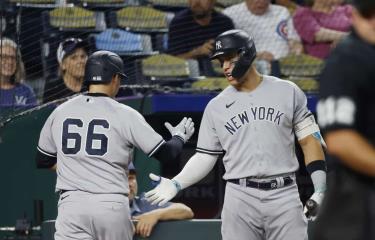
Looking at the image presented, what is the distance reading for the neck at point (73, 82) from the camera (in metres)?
8.93

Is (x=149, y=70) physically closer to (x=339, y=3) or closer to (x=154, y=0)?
(x=154, y=0)

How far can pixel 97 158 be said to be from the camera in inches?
254

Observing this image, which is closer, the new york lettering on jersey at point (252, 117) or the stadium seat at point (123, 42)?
the new york lettering on jersey at point (252, 117)

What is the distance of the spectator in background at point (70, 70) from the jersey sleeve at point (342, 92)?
545 centimetres

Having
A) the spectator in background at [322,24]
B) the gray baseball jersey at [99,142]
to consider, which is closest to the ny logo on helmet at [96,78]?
the gray baseball jersey at [99,142]

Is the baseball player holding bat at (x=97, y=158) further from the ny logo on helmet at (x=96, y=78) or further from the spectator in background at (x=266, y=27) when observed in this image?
the spectator in background at (x=266, y=27)

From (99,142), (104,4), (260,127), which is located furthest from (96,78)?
(104,4)

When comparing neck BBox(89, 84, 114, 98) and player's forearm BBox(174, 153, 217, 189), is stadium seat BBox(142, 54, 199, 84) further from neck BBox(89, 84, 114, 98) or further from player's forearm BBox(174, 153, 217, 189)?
player's forearm BBox(174, 153, 217, 189)

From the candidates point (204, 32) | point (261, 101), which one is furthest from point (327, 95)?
point (204, 32)

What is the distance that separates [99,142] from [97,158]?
9cm

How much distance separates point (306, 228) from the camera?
6.17 metres

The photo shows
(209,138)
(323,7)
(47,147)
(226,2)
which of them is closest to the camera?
(209,138)

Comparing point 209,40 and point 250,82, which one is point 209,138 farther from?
point 209,40

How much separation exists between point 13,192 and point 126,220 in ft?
8.76
